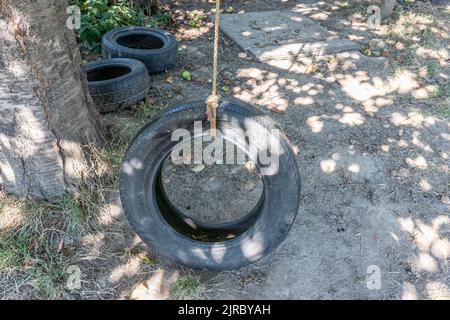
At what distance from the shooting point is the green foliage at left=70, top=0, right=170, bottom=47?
5.65 meters

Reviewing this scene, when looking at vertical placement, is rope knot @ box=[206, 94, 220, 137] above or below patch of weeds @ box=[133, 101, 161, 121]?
above

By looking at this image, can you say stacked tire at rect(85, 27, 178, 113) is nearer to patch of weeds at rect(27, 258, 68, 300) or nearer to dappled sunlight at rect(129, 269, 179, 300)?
patch of weeds at rect(27, 258, 68, 300)

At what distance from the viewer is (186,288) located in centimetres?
269

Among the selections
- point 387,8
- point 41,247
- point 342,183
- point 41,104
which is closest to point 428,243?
point 342,183

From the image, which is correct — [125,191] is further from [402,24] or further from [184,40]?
[402,24]

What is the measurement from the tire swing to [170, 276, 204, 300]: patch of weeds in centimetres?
15

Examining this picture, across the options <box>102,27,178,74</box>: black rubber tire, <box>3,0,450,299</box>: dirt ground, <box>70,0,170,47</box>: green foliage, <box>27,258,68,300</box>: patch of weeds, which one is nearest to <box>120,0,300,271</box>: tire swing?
<box>3,0,450,299</box>: dirt ground

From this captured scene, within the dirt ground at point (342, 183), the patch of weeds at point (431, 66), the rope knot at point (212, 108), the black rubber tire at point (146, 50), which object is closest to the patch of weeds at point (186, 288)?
the dirt ground at point (342, 183)

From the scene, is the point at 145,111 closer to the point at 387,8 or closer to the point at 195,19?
the point at 195,19

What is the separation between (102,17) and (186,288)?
15.0 feet
